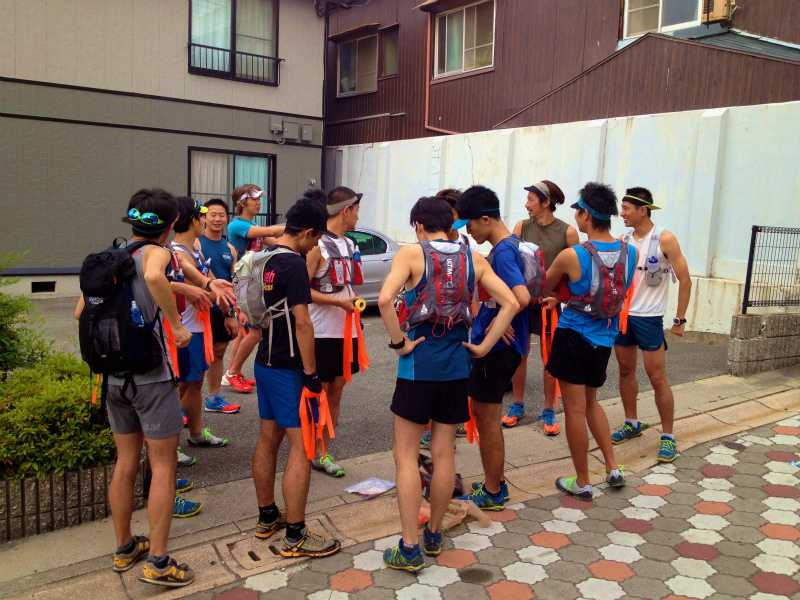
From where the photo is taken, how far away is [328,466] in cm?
453

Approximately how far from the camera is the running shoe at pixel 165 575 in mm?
3127

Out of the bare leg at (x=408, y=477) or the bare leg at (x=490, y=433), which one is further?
the bare leg at (x=490, y=433)

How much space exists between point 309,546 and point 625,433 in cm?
293

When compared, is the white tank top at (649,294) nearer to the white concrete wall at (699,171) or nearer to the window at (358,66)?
the white concrete wall at (699,171)

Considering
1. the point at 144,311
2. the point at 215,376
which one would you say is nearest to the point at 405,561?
the point at 144,311

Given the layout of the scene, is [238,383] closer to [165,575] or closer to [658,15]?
[165,575]

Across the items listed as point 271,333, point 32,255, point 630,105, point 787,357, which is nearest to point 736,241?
point 787,357

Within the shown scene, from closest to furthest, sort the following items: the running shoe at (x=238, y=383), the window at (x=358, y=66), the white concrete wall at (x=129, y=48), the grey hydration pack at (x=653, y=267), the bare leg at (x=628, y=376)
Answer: the grey hydration pack at (x=653, y=267) → the bare leg at (x=628, y=376) → the running shoe at (x=238, y=383) → the white concrete wall at (x=129, y=48) → the window at (x=358, y=66)

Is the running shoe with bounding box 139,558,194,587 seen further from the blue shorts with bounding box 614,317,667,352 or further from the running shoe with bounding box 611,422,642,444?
the blue shorts with bounding box 614,317,667,352

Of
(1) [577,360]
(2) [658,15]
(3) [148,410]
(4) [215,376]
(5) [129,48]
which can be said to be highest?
(2) [658,15]

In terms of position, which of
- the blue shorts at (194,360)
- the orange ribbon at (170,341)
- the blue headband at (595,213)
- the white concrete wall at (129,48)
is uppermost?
the white concrete wall at (129,48)

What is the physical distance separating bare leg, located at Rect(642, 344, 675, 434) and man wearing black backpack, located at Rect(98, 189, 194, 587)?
345 centimetres

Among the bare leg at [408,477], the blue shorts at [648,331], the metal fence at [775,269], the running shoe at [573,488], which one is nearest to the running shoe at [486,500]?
the running shoe at [573,488]

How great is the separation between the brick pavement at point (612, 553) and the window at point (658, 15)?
9.95 metres
